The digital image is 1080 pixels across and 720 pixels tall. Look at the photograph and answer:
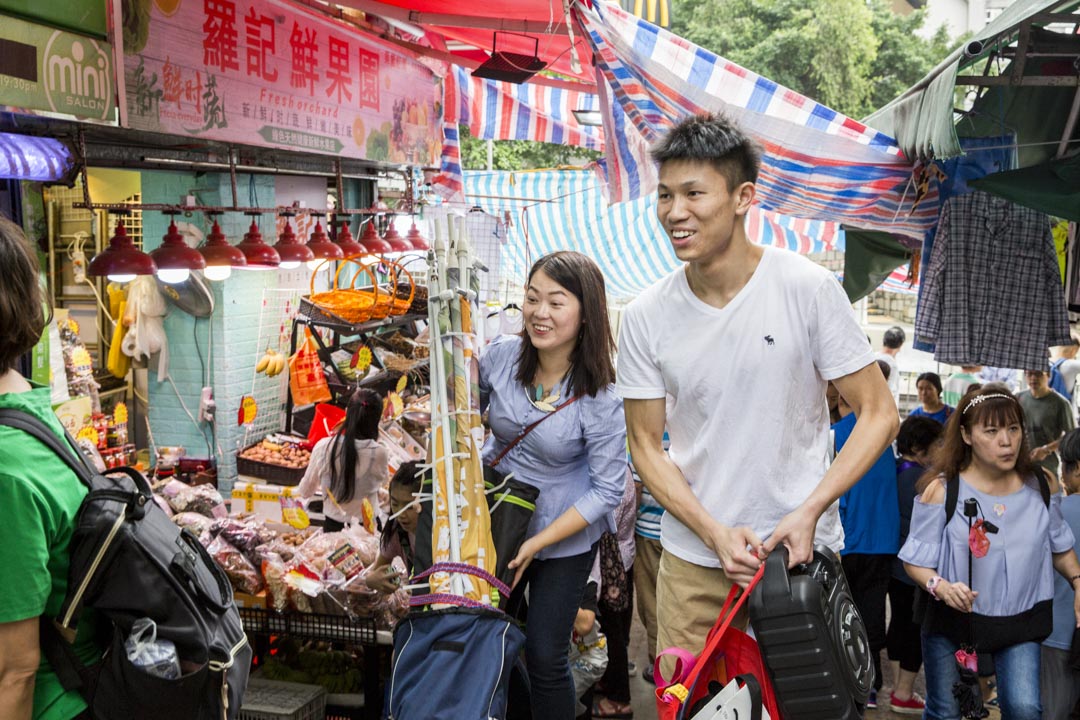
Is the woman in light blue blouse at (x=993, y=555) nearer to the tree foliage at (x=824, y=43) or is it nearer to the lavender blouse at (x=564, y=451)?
the lavender blouse at (x=564, y=451)

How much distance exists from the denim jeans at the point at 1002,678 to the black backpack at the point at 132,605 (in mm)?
2958

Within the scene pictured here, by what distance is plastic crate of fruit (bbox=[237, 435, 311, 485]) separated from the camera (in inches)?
303

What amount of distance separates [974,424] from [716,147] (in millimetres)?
2106

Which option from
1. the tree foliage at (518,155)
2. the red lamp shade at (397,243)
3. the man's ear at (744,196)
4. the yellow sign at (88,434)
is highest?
the tree foliage at (518,155)

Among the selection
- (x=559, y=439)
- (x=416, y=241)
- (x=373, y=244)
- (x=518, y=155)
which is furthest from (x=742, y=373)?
(x=518, y=155)

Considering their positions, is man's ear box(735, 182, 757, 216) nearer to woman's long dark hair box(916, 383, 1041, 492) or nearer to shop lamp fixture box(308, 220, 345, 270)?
woman's long dark hair box(916, 383, 1041, 492)

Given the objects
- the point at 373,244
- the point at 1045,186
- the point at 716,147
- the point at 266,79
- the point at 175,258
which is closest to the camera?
the point at 716,147

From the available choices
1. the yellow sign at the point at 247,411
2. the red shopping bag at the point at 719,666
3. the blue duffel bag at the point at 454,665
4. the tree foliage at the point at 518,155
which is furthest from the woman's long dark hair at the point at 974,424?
the tree foliage at the point at 518,155

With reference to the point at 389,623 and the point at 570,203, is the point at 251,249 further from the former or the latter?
the point at 570,203

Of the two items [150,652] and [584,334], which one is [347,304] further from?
[150,652]

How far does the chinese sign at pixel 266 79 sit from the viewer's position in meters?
4.62

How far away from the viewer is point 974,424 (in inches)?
160

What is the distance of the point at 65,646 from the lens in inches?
92.8

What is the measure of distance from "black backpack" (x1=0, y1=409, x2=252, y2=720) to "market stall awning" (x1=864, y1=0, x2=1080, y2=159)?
346cm
